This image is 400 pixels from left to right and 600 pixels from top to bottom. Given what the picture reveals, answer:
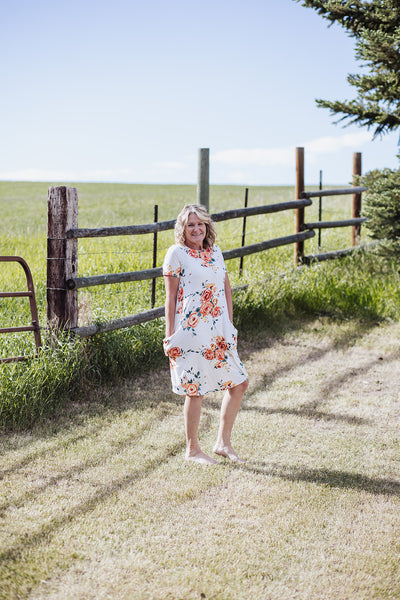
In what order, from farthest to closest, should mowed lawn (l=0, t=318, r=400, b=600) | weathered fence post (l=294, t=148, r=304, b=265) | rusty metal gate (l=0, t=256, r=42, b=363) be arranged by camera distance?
weathered fence post (l=294, t=148, r=304, b=265) < rusty metal gate (l=0, t=256, r=42, b=363) < mowed lawn (l=0, t=318, r=400, b=600)

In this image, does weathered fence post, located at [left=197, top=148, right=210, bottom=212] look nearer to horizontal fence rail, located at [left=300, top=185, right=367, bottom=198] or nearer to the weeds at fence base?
the weeds at fence base

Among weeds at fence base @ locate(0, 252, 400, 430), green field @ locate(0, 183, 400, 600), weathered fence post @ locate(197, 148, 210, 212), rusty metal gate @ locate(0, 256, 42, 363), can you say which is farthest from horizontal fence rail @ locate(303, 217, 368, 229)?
rusty metal gate @ locate(0, 256, 42, 363)

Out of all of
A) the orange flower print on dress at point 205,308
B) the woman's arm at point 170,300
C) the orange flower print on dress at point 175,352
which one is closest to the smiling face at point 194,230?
the woman's arm at point 170,300

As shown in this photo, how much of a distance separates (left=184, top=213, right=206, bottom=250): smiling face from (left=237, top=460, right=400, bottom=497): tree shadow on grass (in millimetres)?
1455

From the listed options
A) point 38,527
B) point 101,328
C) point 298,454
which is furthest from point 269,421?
point 38,527

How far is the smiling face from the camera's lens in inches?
147

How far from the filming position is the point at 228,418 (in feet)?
12.9

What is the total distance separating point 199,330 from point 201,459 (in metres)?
0.86

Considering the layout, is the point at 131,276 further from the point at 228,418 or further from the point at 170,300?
the point at 228,418

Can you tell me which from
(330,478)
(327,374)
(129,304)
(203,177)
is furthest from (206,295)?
(203,177)

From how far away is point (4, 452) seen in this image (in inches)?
163

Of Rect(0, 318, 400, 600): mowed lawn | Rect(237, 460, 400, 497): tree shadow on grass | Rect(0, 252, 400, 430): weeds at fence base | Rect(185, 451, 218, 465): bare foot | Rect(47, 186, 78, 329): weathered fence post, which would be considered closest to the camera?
Rect(0, 318, 400, 600): mowed lawn

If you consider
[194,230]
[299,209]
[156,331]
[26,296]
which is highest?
[299,209]

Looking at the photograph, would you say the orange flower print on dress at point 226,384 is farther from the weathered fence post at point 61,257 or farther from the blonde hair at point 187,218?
the weathered fence post at point 61,257
